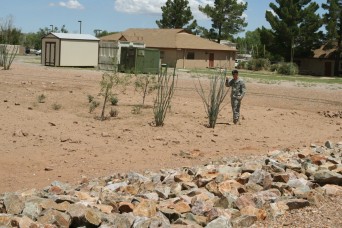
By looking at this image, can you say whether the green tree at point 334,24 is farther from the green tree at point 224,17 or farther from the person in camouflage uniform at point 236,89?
the person in camouflage uniform at point 236,89

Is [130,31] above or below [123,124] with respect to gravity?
above

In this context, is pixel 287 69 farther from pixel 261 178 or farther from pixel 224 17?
pixel 261 178

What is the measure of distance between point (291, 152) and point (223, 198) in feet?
17.0

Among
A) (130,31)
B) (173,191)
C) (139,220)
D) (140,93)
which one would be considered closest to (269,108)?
(140,93)

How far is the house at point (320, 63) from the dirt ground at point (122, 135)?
43245 mm

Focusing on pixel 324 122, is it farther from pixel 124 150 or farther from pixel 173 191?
pixel 173 191

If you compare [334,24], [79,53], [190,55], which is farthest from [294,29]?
[79,53]

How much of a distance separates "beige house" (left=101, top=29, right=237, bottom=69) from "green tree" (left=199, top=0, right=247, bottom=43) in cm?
1257

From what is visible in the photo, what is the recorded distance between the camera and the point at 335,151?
38.6 feet

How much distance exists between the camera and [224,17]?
259ft

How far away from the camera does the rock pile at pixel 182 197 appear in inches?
237

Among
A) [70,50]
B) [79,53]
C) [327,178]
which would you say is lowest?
[327,178]

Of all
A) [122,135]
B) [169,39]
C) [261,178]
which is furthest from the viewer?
[169,39]

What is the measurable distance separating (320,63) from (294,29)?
19.9ft
